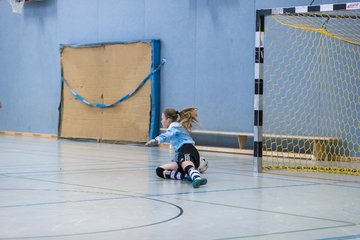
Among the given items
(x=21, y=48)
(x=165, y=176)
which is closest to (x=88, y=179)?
(x=165, y=176)

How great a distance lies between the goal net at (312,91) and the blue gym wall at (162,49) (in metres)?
0.62

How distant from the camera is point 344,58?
13.7 m

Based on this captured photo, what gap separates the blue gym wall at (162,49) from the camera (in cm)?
1595

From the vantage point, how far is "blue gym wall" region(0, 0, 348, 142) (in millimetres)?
15953

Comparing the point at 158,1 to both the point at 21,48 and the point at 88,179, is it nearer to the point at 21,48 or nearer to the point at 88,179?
the point at 21,48

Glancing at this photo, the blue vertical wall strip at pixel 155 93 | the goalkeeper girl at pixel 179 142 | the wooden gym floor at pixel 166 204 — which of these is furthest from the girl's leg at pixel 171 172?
the blue vertical wall strip at pixel 155 93

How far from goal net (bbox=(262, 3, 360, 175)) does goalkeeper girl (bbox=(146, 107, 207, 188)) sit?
12.4 feet

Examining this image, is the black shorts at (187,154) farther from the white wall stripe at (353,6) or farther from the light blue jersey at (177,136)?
the white wall stripe at (353,6)

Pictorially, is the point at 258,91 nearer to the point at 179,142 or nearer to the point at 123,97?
the point at 179,142

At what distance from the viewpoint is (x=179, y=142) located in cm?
968

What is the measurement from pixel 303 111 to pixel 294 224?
342 inches

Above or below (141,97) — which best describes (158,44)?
above

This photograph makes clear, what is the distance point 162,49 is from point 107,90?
2.27 metres

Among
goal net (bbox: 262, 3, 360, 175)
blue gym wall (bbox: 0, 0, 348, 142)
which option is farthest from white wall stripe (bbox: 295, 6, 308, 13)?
blue gym wall (bbox: 0, 0, 348, 142)
